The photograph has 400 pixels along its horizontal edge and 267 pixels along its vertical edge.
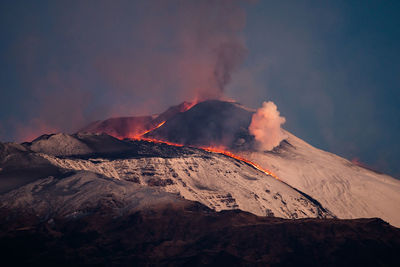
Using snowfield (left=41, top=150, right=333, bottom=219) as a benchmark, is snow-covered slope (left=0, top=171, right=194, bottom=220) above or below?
below

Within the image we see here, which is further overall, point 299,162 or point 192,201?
point 299,162

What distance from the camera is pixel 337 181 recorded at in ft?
451

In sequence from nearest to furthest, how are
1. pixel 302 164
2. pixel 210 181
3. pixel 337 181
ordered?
pixel 210 181, pixel 337 181, pixel 302 164

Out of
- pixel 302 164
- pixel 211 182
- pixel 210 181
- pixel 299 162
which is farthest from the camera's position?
pixel 299 162

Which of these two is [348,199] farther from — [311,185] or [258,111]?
[258,111]

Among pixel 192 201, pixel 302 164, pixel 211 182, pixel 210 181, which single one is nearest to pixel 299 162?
pixel 302 164

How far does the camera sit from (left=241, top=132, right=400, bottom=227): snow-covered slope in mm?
124938

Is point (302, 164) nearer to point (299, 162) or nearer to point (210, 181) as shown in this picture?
point (299, 162)

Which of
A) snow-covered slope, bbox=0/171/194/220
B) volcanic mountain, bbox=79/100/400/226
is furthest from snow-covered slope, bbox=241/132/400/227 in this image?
snow-covered slope, bbox=0/171/194/220

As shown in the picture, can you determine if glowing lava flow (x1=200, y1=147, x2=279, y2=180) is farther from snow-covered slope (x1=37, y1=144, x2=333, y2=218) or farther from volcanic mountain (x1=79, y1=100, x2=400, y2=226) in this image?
snow-covered slope (x1=37, y1=144, x2=333, y2=218)

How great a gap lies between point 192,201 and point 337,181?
62905 millimetres

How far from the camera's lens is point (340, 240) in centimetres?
7306

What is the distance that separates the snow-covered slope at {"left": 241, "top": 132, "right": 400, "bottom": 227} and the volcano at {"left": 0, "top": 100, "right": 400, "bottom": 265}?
459 millimetres

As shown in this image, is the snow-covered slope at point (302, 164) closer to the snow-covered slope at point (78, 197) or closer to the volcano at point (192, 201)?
the volcano at point (192, 201)
